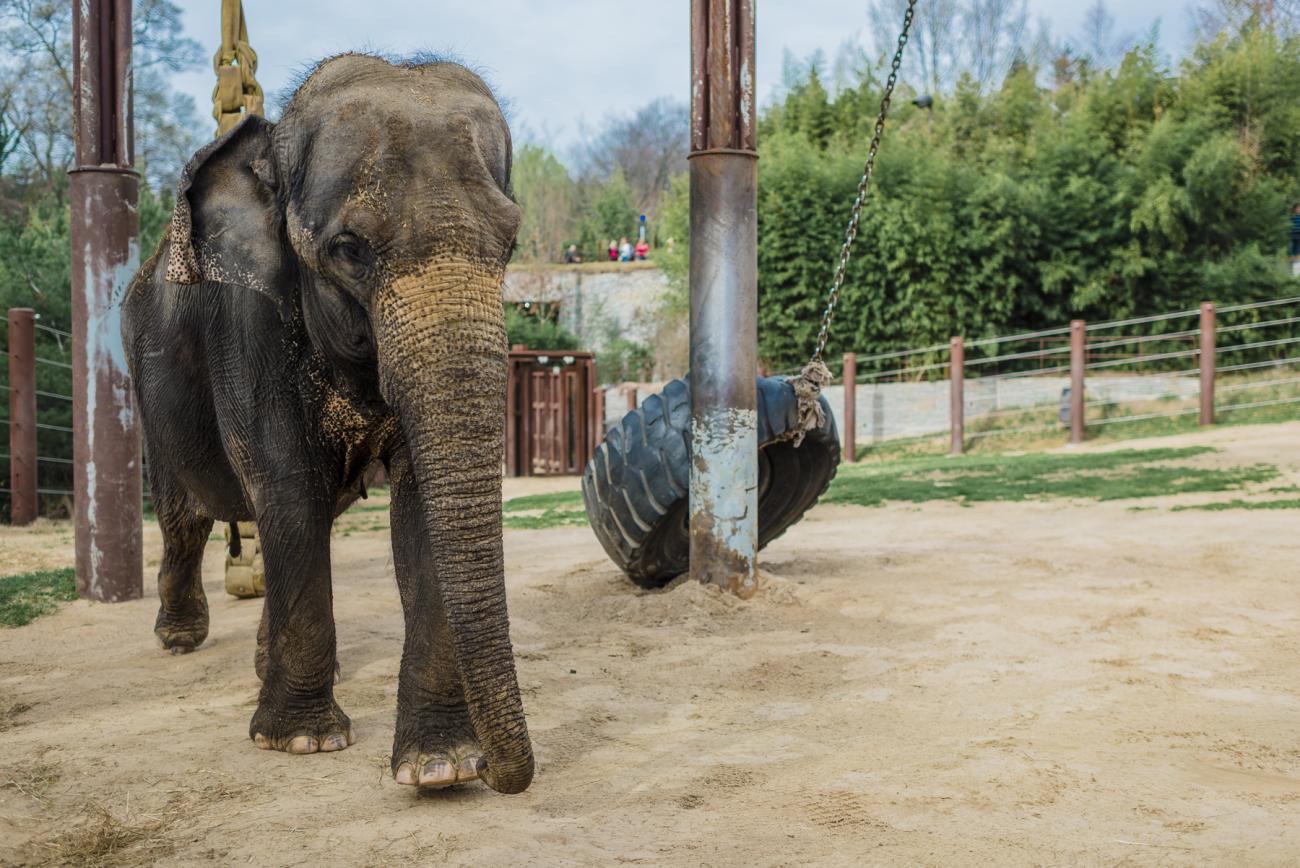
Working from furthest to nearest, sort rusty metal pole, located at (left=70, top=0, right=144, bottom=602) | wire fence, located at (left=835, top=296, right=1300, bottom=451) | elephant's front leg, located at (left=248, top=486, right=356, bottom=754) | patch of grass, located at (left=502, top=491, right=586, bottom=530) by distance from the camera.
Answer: wire fence, located at (left=835, top=296, right=1300, bottom=451) < patch of grass, located at (left=502, top=491, right=586, bottom=530) < rusty metal pole, located at (left=70, top=0, right=144, bottom=602) < elephant's front leg, located at (left=248, top=486, right=356, bottom=754)

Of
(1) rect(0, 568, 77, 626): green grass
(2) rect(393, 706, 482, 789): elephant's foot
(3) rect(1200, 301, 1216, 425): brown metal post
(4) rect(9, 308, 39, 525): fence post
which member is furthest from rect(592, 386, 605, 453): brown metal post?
(2) rect(393, 706, 482, 789): elephant's foot

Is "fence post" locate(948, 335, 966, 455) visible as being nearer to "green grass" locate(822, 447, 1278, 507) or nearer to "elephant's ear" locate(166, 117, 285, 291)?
"green grass" locate(822, 447, 1278, 507)

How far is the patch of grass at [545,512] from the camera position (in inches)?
416

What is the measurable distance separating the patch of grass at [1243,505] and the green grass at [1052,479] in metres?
0.84

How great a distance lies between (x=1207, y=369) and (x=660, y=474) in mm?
12752

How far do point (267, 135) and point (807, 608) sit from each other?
3375mm

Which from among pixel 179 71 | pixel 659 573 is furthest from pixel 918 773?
pixel 179 71

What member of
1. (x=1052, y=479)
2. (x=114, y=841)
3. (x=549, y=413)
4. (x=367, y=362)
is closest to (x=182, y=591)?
(x=367, y=362)

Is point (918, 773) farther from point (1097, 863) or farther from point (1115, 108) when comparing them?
point (1115, 108)

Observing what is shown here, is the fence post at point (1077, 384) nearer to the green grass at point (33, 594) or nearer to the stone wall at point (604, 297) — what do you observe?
the green grass at point (33, 594)

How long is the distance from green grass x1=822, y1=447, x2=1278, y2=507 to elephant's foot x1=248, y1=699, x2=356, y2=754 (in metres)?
7.38

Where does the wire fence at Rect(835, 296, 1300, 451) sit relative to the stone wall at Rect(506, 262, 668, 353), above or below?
below

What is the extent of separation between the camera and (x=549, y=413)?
66.4 feet

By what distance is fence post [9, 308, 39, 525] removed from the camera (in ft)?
35.6
